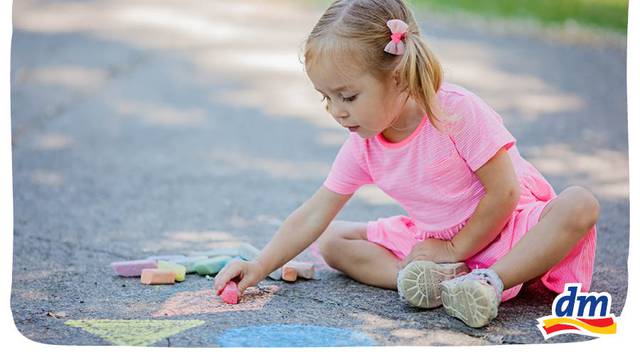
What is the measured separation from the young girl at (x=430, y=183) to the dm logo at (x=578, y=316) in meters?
0.10

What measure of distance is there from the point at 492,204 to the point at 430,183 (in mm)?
169

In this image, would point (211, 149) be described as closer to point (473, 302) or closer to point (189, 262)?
point (189, 262)

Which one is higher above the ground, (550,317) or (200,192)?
(550,317)

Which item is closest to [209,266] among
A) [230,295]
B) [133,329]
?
[230,295]

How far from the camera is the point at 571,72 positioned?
5852 millimetres

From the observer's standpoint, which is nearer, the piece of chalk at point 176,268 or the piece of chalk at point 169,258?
the piece of chalk at point 176,268

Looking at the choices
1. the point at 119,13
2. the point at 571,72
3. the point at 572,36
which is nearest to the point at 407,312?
the point at 571,72

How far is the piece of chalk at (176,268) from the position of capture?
259cm

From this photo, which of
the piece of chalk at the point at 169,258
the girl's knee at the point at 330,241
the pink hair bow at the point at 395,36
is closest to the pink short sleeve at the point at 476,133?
the pink hair bow at the point at 395,36

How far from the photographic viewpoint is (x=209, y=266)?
105 inches

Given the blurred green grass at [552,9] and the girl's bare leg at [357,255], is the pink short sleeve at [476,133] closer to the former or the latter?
the girl's bare leg at [357,255]

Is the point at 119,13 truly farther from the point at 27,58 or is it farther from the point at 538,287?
the point at 538,287

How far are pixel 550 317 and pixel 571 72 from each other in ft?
12.9

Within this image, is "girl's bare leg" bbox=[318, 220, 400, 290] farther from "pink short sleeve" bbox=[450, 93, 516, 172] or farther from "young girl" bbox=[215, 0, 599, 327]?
"pink short sleeve" bbox=[450, 93, 516, 172]
